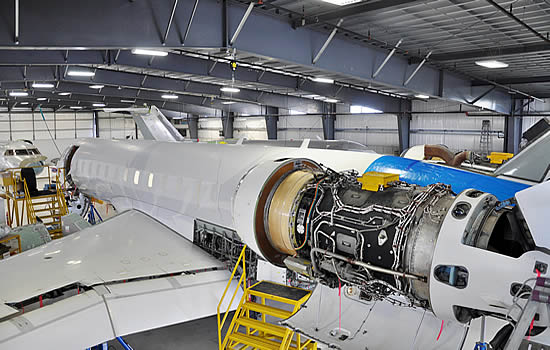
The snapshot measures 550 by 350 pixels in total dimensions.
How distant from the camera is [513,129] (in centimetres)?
2666

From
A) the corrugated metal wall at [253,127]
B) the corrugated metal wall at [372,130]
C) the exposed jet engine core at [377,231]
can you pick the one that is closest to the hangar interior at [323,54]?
the exposed jet engine core at [377,231]

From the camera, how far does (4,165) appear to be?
2827 cm

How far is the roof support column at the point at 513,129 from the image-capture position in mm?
26623

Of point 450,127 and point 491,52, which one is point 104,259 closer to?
point 491,52

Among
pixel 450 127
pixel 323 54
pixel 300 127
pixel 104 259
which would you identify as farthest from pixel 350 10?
pixel 300 127

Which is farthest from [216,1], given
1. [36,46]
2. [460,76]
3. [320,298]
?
[460,76]

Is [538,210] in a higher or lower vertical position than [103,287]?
higher

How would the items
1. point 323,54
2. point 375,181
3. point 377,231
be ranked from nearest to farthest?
point 377,231, point 375,181, point 323,54

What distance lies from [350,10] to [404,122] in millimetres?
21819

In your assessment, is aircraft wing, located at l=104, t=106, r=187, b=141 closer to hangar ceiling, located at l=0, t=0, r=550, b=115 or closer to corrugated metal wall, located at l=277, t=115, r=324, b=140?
hangar ceiling, located at l=0, t=0, r=550, b=115

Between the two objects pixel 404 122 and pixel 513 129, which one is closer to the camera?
pixel 513 129

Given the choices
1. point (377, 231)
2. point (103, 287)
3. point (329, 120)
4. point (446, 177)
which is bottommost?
point (103, 287)

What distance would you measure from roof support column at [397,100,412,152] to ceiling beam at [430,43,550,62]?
14545 mm

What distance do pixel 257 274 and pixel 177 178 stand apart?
3.52m
